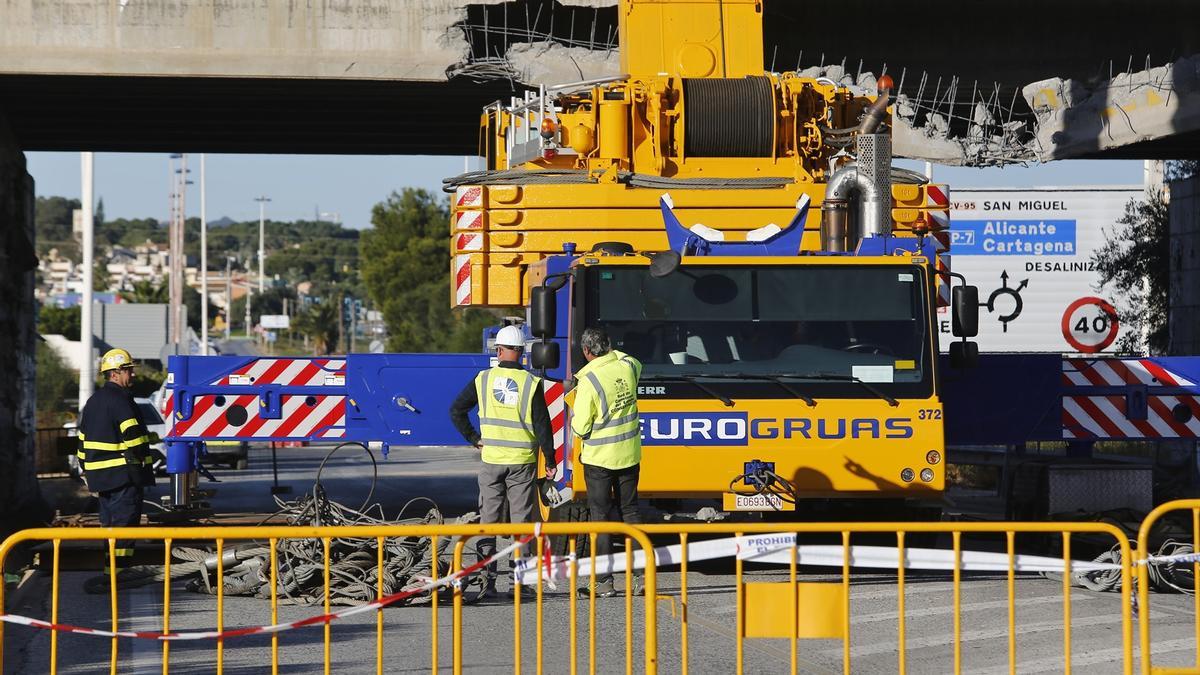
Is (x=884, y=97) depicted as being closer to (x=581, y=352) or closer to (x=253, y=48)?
(x=581, y=352)

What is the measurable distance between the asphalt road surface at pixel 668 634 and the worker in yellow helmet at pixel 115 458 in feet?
2.16

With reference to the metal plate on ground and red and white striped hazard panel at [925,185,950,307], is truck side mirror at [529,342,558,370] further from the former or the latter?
red and white striped hazard panel at [925,185,950,307]

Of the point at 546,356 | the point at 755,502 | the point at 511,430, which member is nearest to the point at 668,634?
the point at 755,502

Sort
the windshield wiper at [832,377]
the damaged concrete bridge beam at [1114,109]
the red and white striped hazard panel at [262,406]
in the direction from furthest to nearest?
the damaged concrete bridge beam at [1114,109], the red and white striped hazard panel at [262,406], the windshield wiper at [832,377]

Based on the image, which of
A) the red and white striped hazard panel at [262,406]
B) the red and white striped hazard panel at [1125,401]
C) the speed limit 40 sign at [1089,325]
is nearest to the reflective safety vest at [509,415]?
the red and white striped hazard panel at [262,406]

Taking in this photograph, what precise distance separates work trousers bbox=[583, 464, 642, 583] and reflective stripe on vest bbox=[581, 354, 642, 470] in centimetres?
6

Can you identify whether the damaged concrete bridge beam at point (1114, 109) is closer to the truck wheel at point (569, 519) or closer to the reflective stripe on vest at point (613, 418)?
the truck wheel at point (569, 519)

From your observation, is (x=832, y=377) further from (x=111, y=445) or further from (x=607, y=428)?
(x=111, y=445)

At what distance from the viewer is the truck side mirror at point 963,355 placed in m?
12.7

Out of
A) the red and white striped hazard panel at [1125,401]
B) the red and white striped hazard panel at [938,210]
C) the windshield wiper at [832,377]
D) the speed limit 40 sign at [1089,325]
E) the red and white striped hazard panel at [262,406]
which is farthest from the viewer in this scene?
the speed limit 40 sign at [1089,325]

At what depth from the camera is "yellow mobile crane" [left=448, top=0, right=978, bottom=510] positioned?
1220 cm

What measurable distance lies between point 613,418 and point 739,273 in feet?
5.45

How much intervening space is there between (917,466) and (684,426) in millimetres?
1646

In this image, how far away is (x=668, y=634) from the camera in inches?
408
